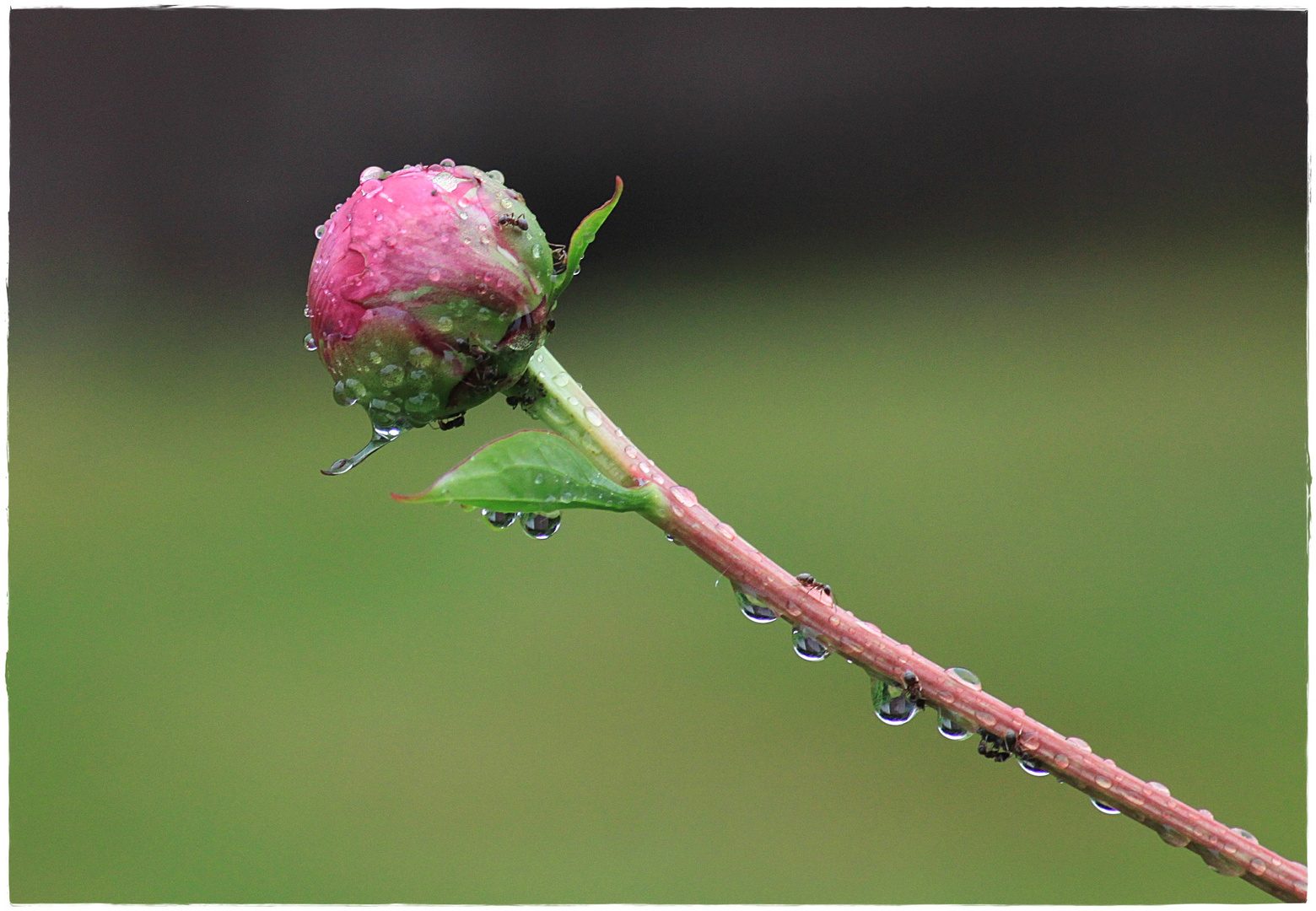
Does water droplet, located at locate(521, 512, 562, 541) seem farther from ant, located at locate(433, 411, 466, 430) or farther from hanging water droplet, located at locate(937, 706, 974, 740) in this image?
hanging water droplet, located at locate(937, 706, 974, 740)

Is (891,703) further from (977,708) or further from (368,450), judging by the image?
(368,450)

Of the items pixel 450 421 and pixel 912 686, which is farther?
pixel 450 421

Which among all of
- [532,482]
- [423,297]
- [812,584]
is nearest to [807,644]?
[812,584]

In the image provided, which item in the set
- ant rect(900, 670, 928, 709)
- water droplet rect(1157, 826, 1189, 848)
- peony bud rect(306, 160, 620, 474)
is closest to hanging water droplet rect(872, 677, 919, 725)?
ant rect(900, 670, 928, 709)

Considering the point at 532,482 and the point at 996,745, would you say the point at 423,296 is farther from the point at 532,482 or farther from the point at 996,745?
the point at 996,745

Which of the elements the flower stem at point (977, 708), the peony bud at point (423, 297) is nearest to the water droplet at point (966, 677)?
the flower stem at point (977, 708)

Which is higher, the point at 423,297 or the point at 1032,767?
the point at 423,297

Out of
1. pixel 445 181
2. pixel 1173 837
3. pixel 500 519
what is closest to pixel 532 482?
pixel 500 519
